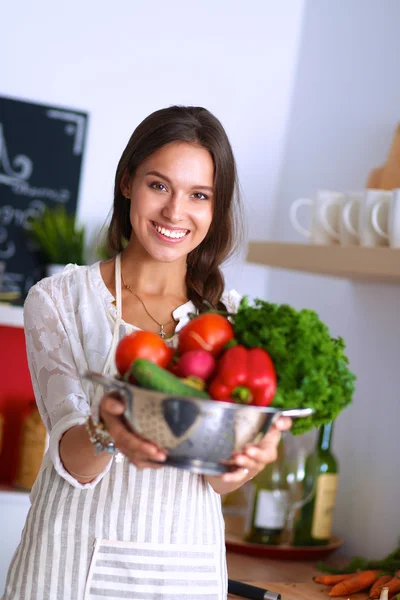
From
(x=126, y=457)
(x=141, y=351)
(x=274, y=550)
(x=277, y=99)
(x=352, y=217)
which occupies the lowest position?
(x=274, y=550)

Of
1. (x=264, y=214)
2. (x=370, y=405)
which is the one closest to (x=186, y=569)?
(x=370, y=405)

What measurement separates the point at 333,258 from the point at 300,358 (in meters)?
0.84

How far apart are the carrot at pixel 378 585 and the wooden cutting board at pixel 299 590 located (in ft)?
0.06

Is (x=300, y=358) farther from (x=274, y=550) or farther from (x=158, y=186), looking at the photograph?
(x=274, y=550)

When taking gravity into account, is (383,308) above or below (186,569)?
above

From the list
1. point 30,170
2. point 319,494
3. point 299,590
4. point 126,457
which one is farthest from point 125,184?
point 30,170

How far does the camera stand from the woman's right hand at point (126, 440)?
90 centimetres

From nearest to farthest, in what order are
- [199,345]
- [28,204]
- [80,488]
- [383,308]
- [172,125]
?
[199,345], [80,488], [172,125], [383,308], [28,204]

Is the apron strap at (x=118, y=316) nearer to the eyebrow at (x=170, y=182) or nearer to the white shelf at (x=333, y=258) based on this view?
the eyebrow at (x=170, y=182)

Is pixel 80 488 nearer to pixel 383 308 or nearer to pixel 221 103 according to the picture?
pixel 383 308

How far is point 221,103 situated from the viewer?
257 centimetres

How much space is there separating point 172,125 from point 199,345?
481 mm

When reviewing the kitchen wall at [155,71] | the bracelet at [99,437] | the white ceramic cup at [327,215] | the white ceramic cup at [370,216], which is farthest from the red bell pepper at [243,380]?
the kitchen wall at [155,71]

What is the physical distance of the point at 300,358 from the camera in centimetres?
94
